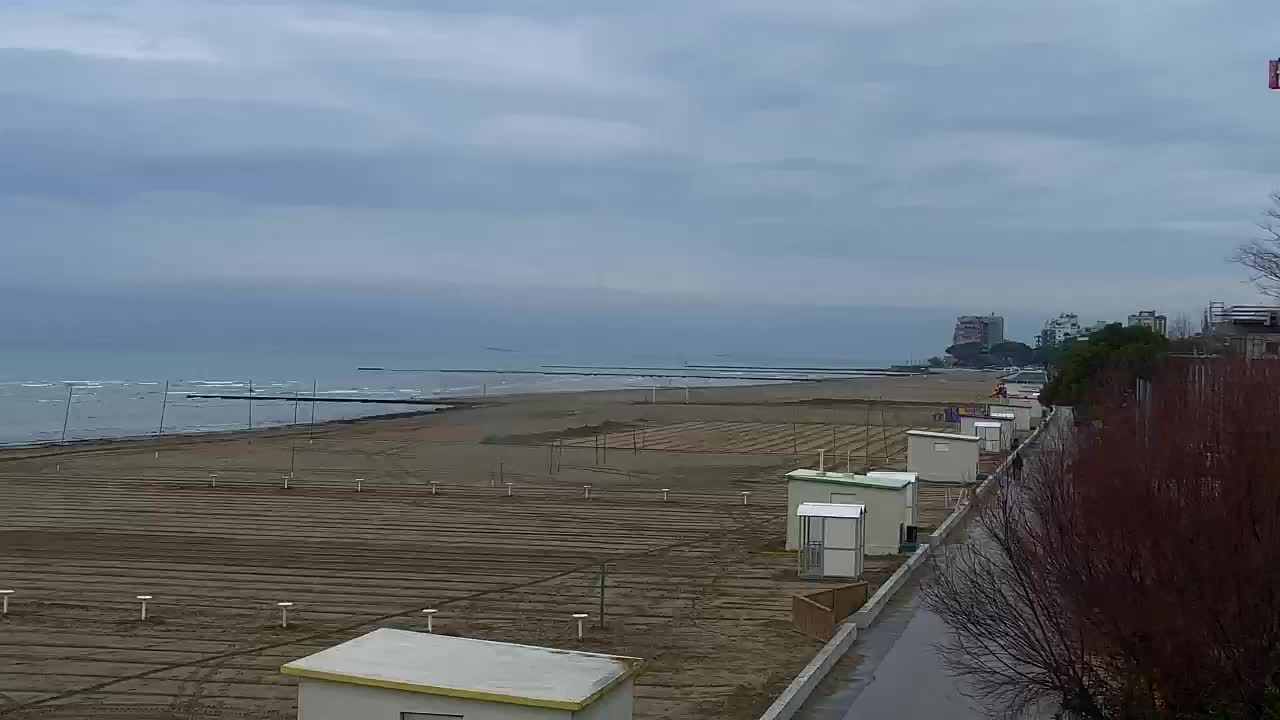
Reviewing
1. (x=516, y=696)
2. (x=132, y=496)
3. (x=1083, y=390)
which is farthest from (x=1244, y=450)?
(x=1083, y=390)

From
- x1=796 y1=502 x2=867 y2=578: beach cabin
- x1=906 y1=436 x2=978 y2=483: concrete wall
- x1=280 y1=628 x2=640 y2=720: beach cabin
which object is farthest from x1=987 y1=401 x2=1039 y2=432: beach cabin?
x1=280 y1=628 x2=640 y2=720: beach cabin

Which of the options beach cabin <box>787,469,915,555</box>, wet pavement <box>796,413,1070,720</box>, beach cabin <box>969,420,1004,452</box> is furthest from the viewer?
beach cabin <box>969,420,1004,452</box>

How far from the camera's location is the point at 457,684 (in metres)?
9.18

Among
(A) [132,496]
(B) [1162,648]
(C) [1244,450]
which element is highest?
(C) [1244,450]

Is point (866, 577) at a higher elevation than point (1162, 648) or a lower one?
lower

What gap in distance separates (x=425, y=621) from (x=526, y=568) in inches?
202

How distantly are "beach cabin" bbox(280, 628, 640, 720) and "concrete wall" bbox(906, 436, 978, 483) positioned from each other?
28.2 m

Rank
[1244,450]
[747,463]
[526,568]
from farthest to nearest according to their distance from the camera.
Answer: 1. [747,463]
2. [526,568]
3. [1244,450]

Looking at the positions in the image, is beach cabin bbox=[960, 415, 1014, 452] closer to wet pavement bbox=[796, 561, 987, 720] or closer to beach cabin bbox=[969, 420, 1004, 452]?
beach cabin bbox=[969, 420, 1004, 452]

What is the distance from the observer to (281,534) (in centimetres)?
2683

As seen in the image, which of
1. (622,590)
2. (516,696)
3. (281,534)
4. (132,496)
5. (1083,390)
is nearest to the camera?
(516,696)

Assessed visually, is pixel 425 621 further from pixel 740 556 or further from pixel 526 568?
pixel 740 556

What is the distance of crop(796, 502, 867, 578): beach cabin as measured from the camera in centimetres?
2105

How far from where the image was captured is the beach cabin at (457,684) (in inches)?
352
